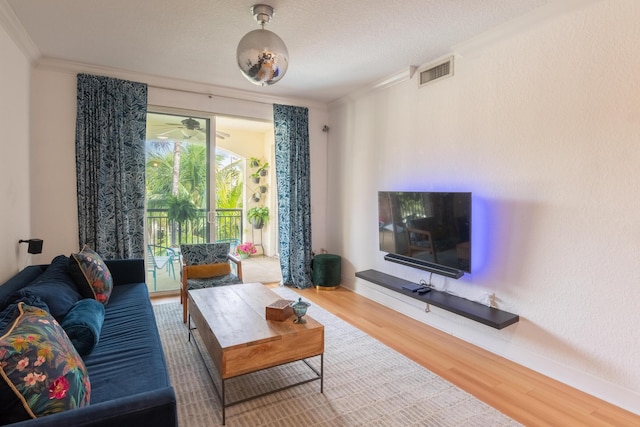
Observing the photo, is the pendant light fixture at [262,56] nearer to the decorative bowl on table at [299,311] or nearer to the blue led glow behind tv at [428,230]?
the decorative bowl on table at [299,311]

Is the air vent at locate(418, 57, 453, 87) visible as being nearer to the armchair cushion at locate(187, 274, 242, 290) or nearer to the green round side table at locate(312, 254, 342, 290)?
the green round side table at locate(312, 254, 342, 290)

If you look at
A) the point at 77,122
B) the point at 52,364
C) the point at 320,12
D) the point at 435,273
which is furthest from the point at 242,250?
the point at 52,364

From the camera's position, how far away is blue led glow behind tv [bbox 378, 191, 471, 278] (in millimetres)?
3023

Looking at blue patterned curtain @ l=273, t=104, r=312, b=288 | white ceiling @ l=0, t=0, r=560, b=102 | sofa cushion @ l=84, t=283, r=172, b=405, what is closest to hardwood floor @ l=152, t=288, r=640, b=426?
blue patterned curtain @ l=273, t=104, r=312, b=288

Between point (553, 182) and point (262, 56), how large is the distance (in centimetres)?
232

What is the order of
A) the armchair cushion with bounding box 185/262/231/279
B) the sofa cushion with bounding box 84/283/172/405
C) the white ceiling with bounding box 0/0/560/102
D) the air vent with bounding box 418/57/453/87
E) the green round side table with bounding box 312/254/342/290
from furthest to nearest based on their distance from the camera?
the green round side table with bounding box 312/254/342/290, the armchair cushion with bounding box 185/262/231/279, the air vent with bounding box 418/57/453/87, the white ceiling with bounding box 0/0/560/102, the sofa cushion with bounding box 84/283/172/405

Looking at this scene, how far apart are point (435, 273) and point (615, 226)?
144cm

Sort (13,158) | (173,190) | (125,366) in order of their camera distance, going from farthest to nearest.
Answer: (173,190) → (13,158) → (125,366)

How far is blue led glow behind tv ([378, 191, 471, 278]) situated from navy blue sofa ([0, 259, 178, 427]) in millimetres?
2417

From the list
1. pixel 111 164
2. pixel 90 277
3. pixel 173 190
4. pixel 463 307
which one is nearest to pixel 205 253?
pixel 173 190

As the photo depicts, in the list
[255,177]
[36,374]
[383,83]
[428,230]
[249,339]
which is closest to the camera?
[36,374]

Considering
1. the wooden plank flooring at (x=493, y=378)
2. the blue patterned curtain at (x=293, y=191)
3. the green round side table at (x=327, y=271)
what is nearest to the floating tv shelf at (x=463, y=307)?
the wooden plank flooring at (x=493, y=378)

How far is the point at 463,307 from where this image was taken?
2.95 m

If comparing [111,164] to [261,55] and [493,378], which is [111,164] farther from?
[493,378]
